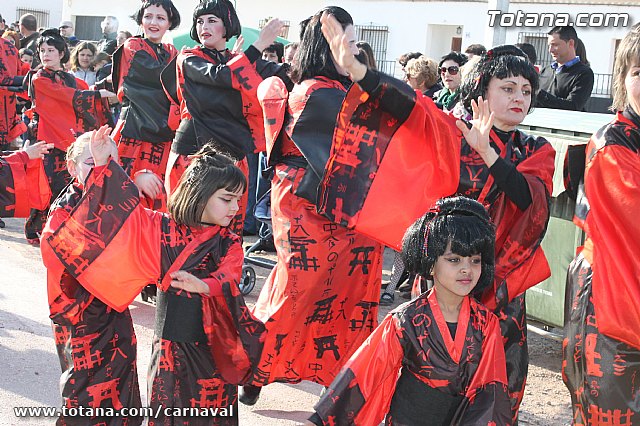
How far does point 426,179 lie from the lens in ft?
13.6

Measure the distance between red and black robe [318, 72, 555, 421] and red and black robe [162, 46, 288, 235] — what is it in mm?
1641

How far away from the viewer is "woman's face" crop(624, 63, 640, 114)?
3637 mm

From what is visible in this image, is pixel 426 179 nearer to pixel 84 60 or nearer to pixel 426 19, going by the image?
pixel 84 60

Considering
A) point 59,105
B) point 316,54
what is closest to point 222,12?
point 316,54

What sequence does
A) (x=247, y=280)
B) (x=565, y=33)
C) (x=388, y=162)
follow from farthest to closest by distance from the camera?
(x=565, y=33), (x=247, y=280), (x=388, y=162)

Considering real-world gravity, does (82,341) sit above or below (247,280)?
above

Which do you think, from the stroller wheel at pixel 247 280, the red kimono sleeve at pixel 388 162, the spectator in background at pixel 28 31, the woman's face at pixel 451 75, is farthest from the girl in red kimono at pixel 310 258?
the spectator in background at pixel 28 31

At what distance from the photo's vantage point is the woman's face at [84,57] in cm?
1117

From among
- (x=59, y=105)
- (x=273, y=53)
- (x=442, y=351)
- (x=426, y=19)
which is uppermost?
(x=426, y=19)

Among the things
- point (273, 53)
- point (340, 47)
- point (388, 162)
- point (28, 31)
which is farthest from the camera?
point (28, 31)

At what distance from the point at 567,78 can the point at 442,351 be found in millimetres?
5056

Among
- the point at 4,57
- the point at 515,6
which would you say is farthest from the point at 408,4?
the point at 4,57

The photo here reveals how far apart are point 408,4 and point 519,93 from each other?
21.0 metres

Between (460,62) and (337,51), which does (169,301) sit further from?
(460,62)
